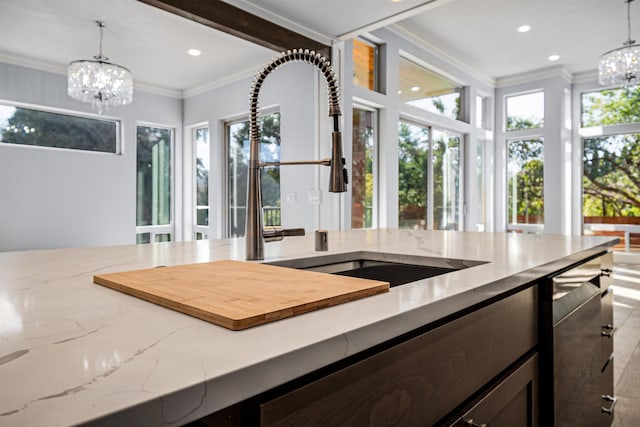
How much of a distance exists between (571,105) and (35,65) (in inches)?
288

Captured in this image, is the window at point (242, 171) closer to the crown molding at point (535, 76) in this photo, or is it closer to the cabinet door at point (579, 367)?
the cabinet door at point (579, 367)

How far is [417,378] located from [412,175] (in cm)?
484

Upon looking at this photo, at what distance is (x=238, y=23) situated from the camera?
325cm

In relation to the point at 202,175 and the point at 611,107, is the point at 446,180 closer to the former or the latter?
the point at 611,107

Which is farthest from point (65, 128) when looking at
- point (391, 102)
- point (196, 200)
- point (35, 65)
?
point (391, 102)

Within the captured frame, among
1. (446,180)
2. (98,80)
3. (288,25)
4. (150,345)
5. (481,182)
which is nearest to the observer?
(150,345)

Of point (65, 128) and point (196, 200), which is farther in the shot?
point (196, 200)

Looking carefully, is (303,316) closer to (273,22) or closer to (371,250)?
(371,250)

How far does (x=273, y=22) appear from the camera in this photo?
3535mm

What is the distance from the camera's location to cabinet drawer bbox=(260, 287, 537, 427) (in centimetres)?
48

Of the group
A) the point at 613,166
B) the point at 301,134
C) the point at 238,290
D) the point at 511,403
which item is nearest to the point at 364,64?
the point at 301,134

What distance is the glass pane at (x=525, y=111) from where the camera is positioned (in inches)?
261

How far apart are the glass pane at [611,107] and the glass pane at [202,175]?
18.9 feet

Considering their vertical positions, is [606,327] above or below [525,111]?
below
